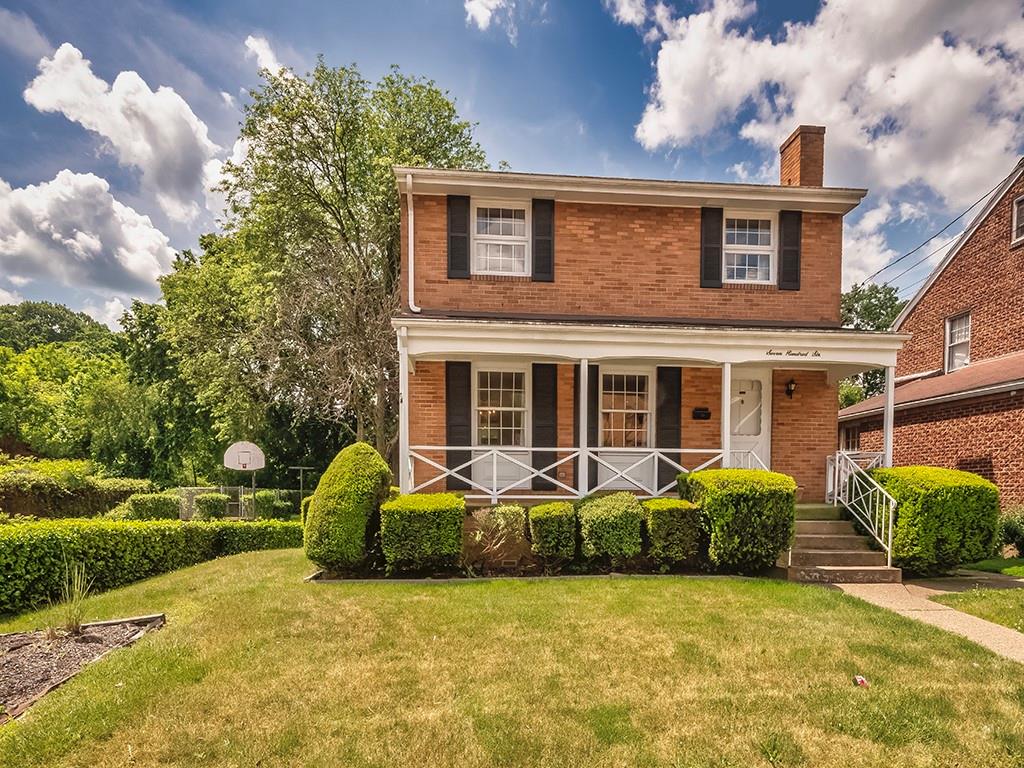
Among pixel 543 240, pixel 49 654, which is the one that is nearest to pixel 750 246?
pixel 543 240

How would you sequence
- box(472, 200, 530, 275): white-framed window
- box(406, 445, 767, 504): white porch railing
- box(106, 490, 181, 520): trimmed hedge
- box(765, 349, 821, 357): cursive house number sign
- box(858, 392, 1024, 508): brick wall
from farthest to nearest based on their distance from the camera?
box(106, 490, 181, 520): trimmed hedge < box(858, 392, 1024, 508): brick wall < box(472, 200, 530, 275): white-framed window < box(406, 445, 767, 504): white porch railing < box(765, 349, 821, 357): cursive house number sign

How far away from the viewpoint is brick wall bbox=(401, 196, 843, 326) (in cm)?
1041

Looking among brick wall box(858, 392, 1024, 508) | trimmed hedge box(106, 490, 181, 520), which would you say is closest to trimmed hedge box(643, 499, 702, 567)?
brick wall box(858, 392, 1024, 508)

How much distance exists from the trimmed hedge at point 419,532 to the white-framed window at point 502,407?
2913mm

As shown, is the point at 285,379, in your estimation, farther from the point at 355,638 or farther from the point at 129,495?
the point at 355,638

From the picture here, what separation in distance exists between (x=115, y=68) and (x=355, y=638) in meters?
12.6

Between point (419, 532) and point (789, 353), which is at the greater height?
point (789, 353)

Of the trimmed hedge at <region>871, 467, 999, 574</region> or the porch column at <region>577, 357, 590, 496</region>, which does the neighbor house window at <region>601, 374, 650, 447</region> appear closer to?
the porch column at <region>577, 357, 590, 496</region>

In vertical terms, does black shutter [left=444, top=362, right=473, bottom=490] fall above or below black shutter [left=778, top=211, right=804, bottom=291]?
below

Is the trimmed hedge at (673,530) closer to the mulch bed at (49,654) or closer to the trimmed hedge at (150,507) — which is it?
the mulch bed at (49,654)

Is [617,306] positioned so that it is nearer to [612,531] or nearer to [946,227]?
[612,531]

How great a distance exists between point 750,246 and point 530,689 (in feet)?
33.0

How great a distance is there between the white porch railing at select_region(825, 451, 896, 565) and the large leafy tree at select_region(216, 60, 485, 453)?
12.3 meters

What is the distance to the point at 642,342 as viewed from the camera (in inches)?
347
